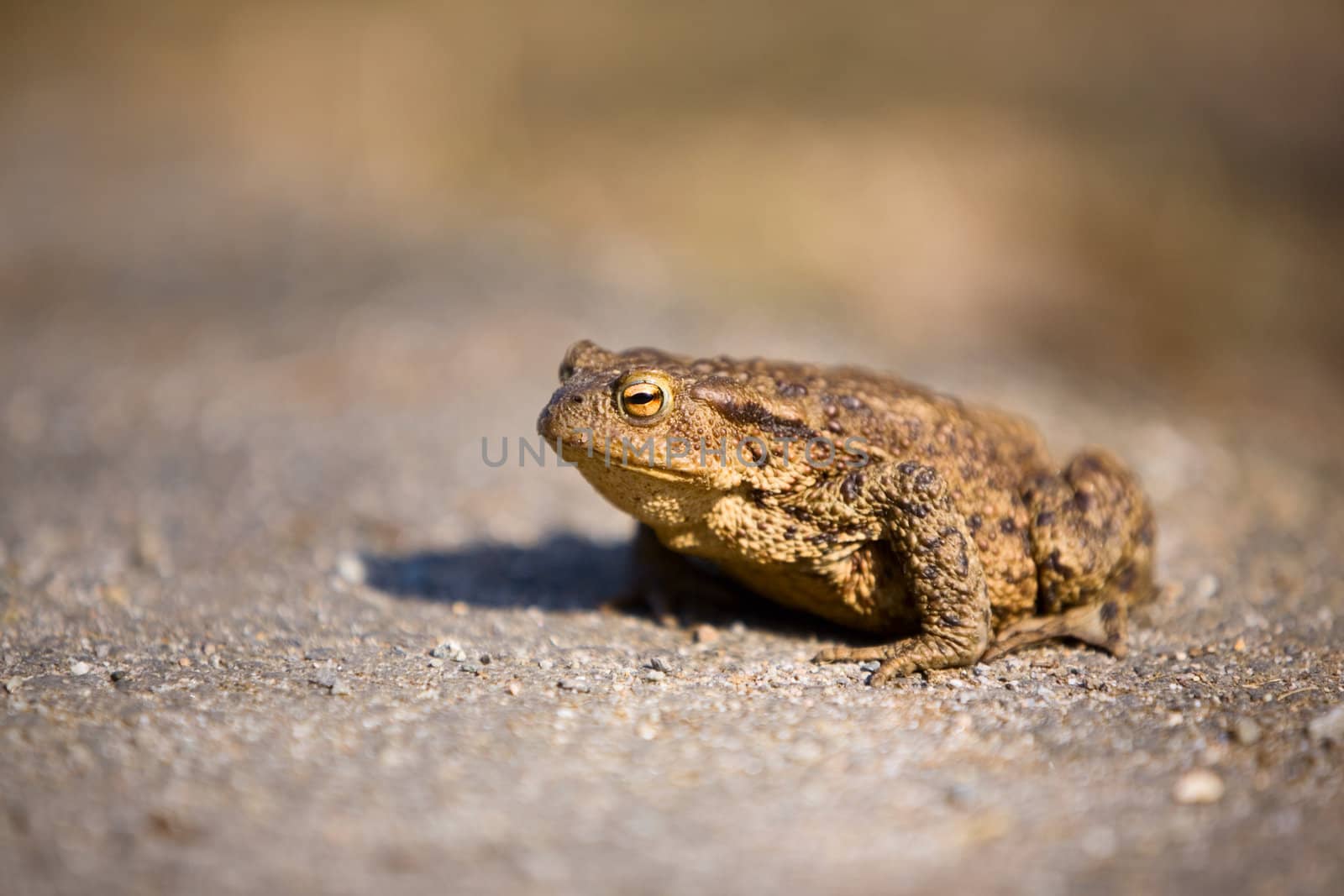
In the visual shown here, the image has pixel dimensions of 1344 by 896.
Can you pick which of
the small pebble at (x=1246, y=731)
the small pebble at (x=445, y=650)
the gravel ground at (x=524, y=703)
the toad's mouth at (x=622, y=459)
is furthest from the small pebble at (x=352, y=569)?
the small pebble at (x=1246, y=731)

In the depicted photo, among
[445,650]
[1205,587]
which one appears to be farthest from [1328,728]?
[445,650]

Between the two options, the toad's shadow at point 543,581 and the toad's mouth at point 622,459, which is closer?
the toad's mouth at point 622,459

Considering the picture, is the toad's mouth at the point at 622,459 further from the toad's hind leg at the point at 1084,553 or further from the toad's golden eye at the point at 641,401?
the toad's hind leg at the point at 1084,553

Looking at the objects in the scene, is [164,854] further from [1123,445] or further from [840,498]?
[1123,445]

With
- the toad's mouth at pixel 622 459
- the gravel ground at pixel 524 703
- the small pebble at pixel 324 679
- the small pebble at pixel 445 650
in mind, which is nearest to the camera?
the gravel ground at pixel 524 703

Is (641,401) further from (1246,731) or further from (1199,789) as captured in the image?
(1246,731)

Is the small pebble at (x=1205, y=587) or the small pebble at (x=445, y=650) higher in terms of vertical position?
the small pebble at (x=1205, y=587)

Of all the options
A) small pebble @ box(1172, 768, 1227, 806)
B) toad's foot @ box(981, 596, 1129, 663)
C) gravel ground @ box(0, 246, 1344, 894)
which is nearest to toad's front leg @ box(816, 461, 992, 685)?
gravel ground @ box(0, 246, 1344, 894)
